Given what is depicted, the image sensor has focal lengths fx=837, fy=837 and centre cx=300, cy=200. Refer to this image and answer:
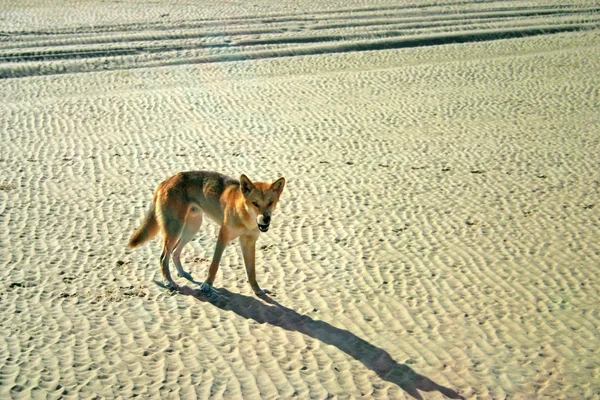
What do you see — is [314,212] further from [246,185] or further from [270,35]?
[270,35]

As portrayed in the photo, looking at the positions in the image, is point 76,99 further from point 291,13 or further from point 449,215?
point 291,13

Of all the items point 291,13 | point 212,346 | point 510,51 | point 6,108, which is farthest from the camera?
point 291,13

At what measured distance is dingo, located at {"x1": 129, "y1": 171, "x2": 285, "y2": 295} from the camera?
30.1ft

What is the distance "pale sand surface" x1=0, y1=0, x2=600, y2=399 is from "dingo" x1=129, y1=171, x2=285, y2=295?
461 millimetres

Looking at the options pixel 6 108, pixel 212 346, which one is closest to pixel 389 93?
pixel 6 108

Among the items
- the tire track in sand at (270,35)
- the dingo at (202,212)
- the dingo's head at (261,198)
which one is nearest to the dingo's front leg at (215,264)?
the dingo at (202,212)

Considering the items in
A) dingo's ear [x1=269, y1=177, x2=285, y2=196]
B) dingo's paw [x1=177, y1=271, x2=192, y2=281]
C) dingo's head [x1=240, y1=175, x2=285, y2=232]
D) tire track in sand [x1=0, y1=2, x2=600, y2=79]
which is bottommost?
dingo's paw [x1=177, y1=271, x2=192, y2=281]

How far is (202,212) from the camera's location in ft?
31.6

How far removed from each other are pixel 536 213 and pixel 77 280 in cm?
665

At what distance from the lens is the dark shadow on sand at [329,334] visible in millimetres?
7715

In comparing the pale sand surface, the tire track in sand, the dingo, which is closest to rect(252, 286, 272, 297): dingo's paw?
the dingo

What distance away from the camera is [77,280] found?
31.8 feet

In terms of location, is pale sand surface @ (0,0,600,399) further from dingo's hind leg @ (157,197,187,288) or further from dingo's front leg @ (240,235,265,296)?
dingo's hind leg @ (157,197,187,288)

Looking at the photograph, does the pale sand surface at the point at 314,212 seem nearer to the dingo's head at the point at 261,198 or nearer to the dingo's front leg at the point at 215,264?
the dingo's front leg at the point at 215,264
